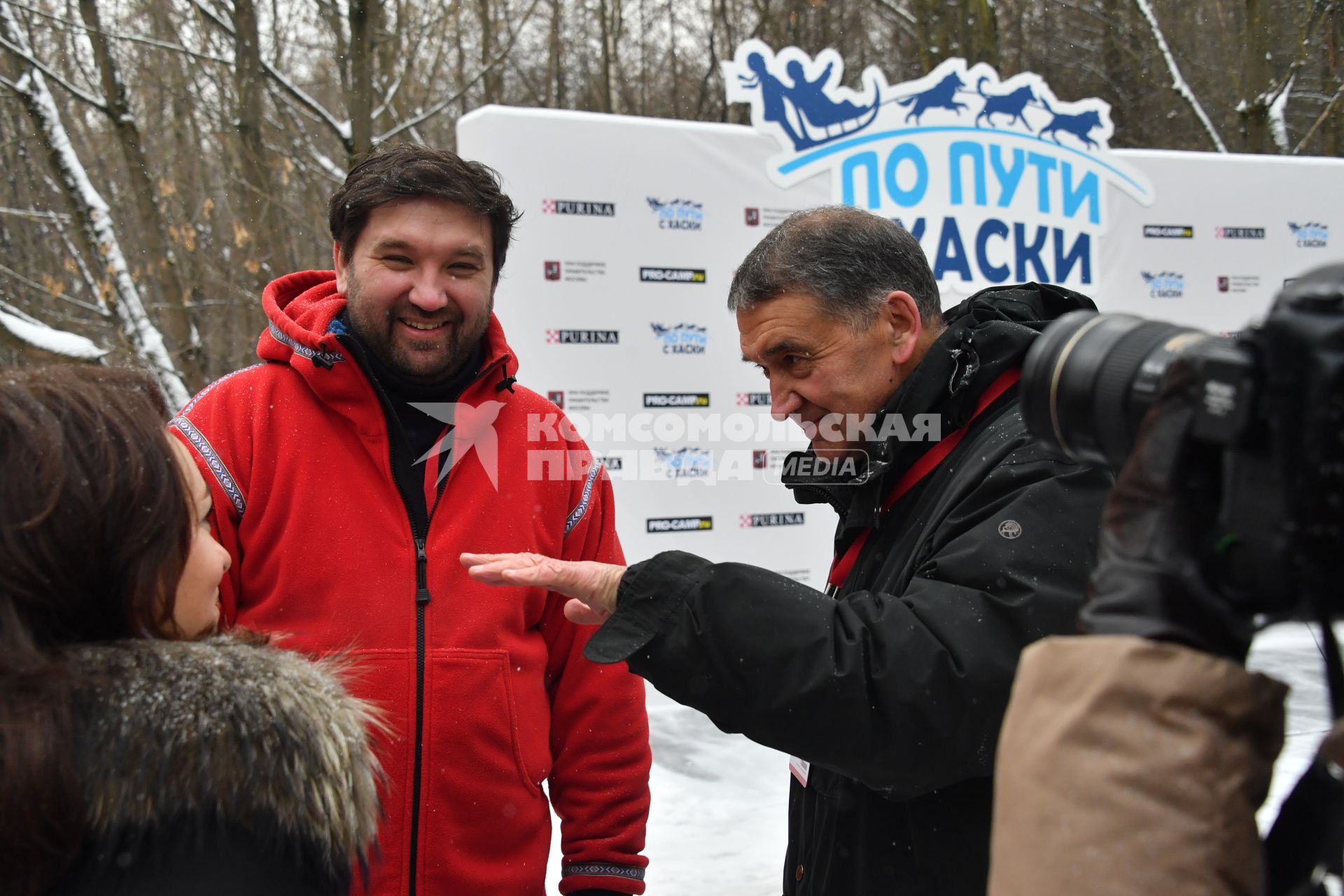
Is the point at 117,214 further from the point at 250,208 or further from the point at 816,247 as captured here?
the point at 816,247

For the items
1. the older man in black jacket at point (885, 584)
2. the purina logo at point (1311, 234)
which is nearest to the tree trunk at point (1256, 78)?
the purina logo at point (1311, 234)

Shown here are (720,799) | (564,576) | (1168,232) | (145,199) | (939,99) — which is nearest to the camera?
(564,576)

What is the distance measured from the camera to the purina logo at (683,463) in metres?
5.66

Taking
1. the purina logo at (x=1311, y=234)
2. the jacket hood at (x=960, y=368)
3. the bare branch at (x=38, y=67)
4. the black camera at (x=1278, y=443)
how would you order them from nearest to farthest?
the black camera at (x=1278, y=443)
the jacket hood at (x=960, y=368)
the bare branch at (x=38, y=67)
the purina logo at (x=1311, y=234)

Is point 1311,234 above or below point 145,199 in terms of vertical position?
below

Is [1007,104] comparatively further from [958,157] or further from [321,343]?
[321,343]

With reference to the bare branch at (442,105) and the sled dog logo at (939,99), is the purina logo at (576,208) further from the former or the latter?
the sled dog logo at (939,99)

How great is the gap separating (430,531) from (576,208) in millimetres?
3770

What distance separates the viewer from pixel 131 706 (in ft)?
3.53

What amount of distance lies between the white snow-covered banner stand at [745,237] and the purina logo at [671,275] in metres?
0.01

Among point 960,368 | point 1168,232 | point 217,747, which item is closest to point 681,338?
point 1168,232

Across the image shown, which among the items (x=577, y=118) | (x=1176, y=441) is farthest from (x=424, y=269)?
(x=577, y=118)

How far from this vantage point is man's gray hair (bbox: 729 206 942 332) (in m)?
1.82

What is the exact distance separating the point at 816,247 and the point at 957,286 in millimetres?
4764
